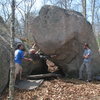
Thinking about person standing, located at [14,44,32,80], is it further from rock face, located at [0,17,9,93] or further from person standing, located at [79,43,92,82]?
person standing, located at [79,43,92,82]

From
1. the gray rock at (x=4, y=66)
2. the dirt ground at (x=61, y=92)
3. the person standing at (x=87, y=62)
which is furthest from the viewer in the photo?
the person standing at (x=87, y=62)

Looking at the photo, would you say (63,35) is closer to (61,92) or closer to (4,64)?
(61,92)

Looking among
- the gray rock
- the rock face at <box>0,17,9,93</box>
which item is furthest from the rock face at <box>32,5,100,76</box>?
the gray rock

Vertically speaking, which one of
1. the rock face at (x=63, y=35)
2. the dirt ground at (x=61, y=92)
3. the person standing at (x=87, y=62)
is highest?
the rock face at (x=63, y=35)

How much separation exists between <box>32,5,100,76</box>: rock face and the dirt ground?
1828 mm

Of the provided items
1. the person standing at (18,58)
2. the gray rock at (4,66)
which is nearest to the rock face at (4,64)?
the gray rock at (4,66)

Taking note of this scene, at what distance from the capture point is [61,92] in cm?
909

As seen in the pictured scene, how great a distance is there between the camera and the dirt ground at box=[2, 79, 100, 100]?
8734 millimetres

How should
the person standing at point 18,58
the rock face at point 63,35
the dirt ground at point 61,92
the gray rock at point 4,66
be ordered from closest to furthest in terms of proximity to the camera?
the dirt ground at point 61,92 < the gray rock at point 4,66 < the person standing at point 18,58 < the rock face at point 63,35

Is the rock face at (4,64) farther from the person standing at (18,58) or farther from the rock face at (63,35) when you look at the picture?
the rock face at (63,35)

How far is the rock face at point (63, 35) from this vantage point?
11180 mm

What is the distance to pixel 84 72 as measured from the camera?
1140cm

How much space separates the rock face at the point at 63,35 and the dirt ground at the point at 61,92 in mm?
1828

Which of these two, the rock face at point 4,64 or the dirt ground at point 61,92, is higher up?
the rock face at point 4,64
